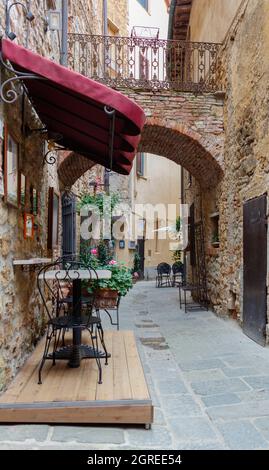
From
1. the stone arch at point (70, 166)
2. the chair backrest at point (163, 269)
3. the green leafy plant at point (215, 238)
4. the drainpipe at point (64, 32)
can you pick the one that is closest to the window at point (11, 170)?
the stone arch at point (70, 166)

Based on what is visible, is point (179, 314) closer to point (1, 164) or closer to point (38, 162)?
point (38, 162)

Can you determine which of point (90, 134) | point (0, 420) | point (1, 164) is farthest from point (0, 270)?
point (90, 134)

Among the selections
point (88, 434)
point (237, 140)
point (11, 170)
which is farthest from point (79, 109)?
point (237, 140)

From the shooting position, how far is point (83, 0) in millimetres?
9555

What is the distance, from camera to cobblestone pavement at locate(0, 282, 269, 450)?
2395 millimetres

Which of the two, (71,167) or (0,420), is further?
(71,167)

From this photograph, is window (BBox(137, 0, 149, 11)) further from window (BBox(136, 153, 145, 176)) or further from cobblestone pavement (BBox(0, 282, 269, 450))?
cobblestone pavement (BBox(0, 282, 269, 450))

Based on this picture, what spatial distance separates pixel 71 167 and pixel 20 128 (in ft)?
13.0

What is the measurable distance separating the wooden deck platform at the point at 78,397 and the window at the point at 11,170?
4.37ft

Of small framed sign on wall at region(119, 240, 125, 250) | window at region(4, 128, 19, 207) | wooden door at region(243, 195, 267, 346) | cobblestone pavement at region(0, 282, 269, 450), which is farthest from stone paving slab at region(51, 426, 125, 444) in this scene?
small framed sign on wall at region(119, 240, 125, 250)

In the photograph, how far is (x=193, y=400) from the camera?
3.19 meters

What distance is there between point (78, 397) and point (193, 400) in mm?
989

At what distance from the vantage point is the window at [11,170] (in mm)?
2807

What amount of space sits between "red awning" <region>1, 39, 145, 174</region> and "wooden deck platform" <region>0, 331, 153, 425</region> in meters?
1.84
